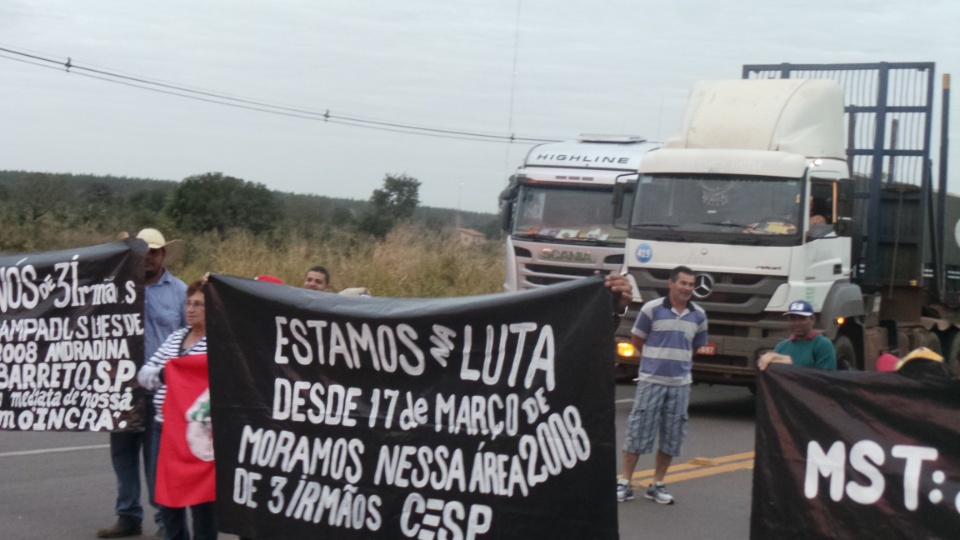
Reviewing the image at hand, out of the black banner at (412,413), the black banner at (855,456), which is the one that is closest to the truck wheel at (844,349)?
the black banner at (855,456)

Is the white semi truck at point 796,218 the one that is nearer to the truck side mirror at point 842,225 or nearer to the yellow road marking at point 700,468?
the truck side mirror at point 842,225

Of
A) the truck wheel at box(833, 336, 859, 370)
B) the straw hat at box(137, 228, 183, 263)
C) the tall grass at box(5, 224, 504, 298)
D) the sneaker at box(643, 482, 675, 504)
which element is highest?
the straw hat at box(137, 228, 183, 263)

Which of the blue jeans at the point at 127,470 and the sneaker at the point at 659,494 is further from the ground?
the blue jeans at the point at 127,470

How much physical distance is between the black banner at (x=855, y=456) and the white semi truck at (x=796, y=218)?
6.66 meters

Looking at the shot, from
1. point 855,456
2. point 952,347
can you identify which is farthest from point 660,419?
point 952,347

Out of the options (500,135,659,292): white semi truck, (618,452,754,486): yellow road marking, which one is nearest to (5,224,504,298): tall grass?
(500,135,659,292): white semi truck

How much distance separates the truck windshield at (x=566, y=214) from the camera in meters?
16.8

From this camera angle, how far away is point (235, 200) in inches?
1393

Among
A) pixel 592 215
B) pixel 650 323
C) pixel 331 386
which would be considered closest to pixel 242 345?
pixel 331 386

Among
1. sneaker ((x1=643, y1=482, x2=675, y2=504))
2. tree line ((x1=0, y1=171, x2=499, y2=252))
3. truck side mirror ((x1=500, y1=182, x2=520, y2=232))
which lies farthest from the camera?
tree line ((x1=0, y1=171, x2=499, y2=252))

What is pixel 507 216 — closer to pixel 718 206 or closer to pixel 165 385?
pixel 718 206

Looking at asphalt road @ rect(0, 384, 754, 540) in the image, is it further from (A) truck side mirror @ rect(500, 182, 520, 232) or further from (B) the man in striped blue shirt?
(A) truck side mirror @ rect(500, 182, 520, 232)

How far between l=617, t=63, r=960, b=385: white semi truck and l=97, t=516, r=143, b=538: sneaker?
6.83 m

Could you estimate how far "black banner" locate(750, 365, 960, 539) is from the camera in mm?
4676
